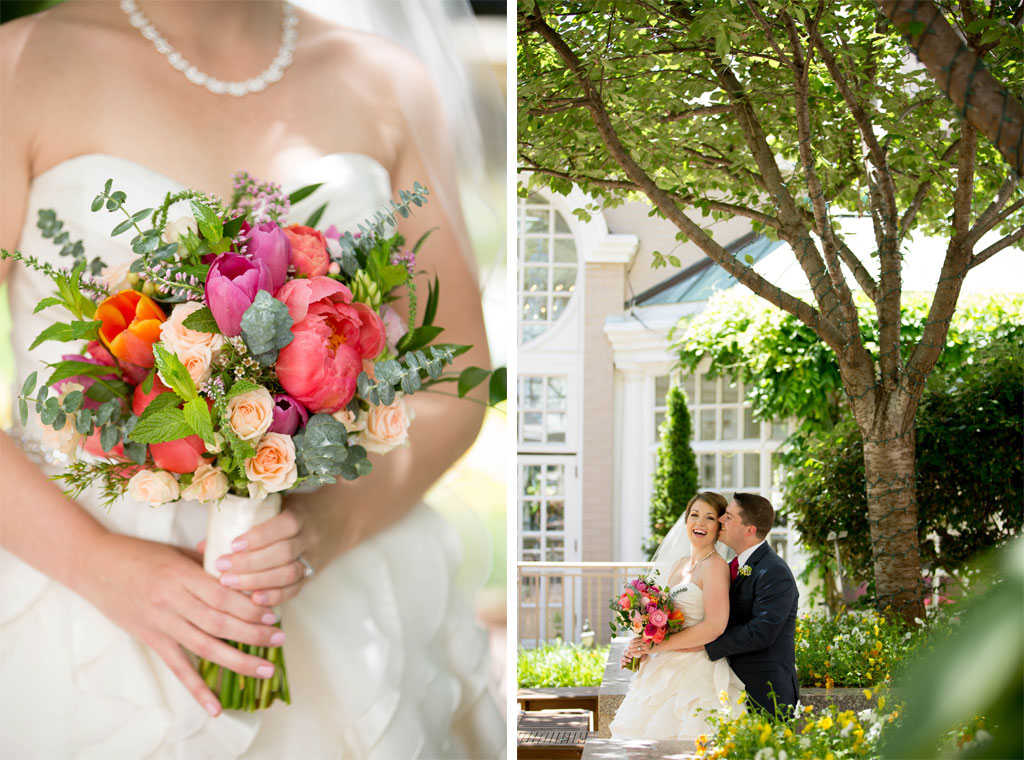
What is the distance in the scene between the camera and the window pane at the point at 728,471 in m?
10.0

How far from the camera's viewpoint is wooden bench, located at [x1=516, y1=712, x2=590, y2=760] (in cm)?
416

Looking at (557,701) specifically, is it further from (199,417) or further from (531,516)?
(531,516)

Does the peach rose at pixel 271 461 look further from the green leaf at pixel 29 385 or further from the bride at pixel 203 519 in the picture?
the green leaf at pixel 29 385

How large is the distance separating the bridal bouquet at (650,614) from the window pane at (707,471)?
660 cm

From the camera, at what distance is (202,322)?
1.80 m

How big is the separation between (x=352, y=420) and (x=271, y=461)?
0.19m

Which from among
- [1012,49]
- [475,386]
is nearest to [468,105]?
[475,386]

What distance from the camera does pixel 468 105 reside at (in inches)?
89.2

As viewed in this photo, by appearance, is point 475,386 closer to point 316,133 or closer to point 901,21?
point 316,133

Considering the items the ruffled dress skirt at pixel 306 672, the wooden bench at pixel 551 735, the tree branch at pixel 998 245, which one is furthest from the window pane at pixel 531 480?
the ruffled dress skirt at pixel 306 672

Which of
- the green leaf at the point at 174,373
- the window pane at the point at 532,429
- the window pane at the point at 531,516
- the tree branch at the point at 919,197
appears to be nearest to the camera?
the green leaf at the point at 174,373

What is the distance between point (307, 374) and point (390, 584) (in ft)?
2.05

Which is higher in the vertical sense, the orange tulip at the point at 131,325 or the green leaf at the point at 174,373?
the orange tulip at the point at 131,325

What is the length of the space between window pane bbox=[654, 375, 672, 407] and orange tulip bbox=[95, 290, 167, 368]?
29.2 ft
